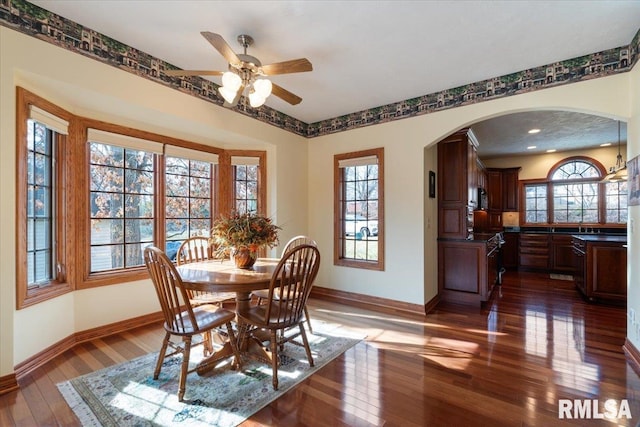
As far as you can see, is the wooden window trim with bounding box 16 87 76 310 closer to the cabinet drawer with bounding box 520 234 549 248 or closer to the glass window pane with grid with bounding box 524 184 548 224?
the cabinet drawer with bounding box 520 234 549 248

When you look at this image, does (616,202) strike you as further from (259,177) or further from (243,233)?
(243,233)

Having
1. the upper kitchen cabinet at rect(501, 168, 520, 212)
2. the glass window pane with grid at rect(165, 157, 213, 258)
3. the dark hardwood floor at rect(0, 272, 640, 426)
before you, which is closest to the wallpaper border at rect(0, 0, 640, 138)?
the glass window pane with grid at rect(165, 157, 213, 258)

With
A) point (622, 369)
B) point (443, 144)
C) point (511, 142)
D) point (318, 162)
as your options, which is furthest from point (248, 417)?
point (511, 142)

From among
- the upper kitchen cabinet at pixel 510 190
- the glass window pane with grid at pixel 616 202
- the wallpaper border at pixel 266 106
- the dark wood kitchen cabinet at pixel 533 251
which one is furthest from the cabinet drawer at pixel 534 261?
the wallpaper border at pixel 266 106

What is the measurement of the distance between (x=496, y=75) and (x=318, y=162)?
262cm

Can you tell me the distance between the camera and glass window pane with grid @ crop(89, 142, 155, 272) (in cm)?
304

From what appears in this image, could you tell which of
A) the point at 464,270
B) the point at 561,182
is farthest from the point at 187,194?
the point at 561,182

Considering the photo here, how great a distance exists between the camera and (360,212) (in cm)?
439

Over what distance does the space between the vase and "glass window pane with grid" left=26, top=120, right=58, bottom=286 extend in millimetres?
1690

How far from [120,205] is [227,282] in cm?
205

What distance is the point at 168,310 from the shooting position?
2.02 m

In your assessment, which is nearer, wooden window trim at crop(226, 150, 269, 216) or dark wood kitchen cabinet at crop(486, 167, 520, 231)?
wooden window trim at crop(226, 150, 269, 216)

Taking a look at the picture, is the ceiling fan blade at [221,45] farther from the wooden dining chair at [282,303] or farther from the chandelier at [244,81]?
the wooden dining chair at [282,303]

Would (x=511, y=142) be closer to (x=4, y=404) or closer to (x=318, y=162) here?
(x=318, y=162)
